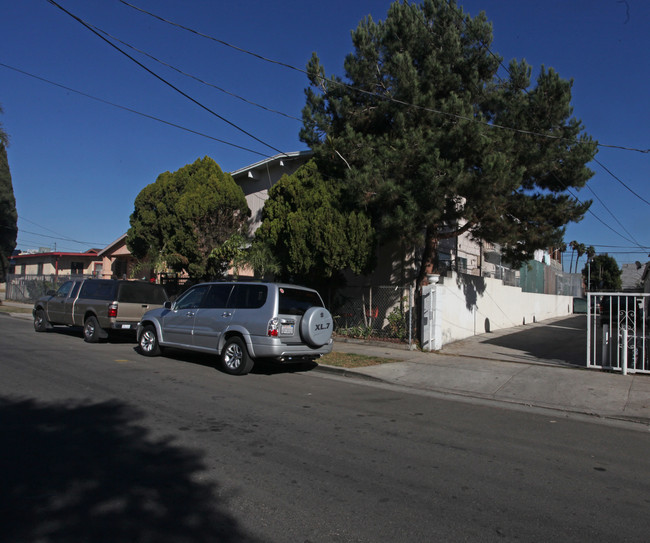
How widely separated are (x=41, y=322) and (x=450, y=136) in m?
13.9

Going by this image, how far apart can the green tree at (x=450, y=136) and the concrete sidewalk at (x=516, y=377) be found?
121 inches

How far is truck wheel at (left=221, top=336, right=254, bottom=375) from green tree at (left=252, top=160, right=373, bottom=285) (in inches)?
188

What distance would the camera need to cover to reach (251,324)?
943 centimetres

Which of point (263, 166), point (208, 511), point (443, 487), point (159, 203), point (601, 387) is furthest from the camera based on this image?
point (263, 166)

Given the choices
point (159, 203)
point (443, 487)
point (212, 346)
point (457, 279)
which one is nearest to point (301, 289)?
point (212, 346)

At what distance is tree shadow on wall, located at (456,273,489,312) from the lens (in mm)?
15867

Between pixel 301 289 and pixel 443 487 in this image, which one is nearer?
pixel 443 487

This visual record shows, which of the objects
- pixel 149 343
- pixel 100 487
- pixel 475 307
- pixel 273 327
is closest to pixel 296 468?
pixel 100 487

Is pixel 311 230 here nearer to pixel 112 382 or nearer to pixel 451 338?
pixel 451 338

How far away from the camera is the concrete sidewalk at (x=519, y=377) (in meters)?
8.18

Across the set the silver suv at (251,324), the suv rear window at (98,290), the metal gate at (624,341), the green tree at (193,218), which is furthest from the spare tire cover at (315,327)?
the green tree at (193,218)

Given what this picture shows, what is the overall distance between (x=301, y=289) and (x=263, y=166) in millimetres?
11412

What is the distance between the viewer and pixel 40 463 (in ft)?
14.8

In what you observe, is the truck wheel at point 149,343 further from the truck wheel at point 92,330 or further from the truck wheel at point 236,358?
the truck wheel at point 92,330
